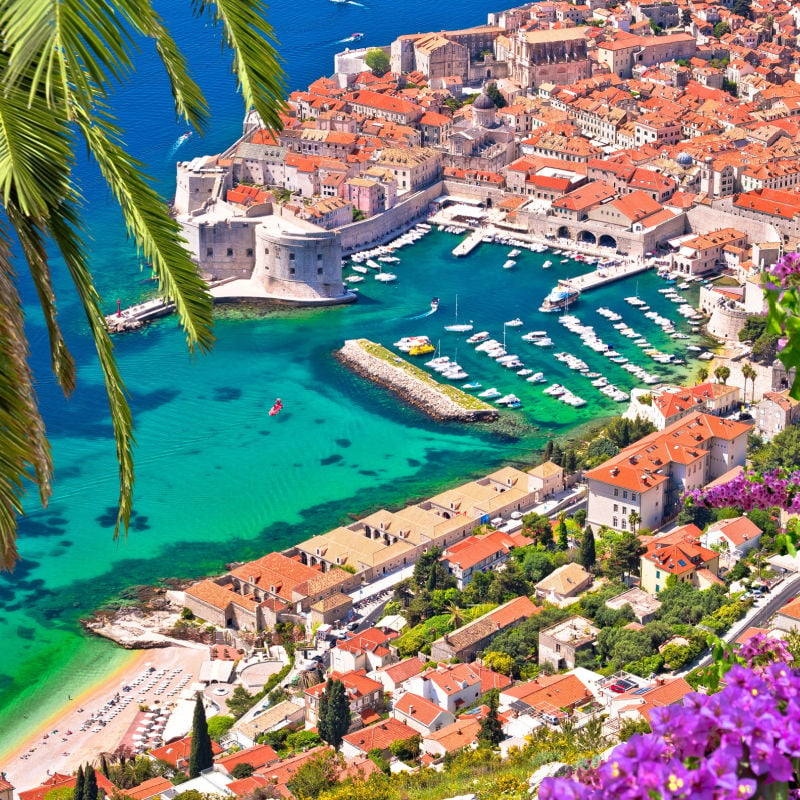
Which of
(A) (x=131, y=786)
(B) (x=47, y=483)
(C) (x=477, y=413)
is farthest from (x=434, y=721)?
(B) (x=47, y=483)

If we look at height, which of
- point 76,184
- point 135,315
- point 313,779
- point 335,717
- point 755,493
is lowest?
point 135,315

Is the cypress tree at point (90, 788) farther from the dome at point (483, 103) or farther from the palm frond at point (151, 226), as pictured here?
the dome at point (483, 103)

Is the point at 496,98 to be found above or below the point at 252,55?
below

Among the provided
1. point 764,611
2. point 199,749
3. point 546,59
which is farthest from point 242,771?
point 546,59

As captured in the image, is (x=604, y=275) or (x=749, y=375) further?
(x=604, y=275)

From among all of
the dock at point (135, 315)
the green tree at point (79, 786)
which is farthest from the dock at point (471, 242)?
the green tree at point (79, 786)

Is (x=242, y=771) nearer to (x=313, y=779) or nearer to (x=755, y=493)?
(x=313, y=779)

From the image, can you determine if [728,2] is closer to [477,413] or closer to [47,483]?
[477,413]

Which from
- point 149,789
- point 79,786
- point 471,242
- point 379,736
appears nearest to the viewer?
point 79,786
